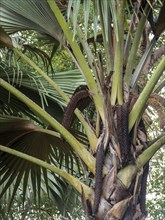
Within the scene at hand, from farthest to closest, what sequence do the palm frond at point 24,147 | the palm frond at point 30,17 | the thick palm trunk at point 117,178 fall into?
the palm frond at point 24,147, the palm frond at point 30,17, the thick palm trunk at point 117,178

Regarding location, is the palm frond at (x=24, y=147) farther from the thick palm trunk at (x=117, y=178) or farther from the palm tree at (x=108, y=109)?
the thick palm trunk at (x=117, y=178)

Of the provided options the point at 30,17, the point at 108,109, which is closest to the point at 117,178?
the point at 108,109

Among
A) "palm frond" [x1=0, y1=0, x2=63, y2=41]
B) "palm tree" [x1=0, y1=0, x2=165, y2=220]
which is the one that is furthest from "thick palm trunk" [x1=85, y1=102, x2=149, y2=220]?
"palm frond" [x1=0, y1=0, x2=63, y2=41]

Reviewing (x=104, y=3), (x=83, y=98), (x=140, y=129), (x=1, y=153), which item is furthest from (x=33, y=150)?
(x=104, y=3)

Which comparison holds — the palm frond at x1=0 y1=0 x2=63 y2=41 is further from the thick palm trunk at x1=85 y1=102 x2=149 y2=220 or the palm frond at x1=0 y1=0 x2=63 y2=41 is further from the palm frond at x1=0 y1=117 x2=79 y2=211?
the thick palm trunk at x1=85 y1=102 x2=149 y2=220

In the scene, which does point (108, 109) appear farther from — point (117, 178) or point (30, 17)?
point (30, 17)

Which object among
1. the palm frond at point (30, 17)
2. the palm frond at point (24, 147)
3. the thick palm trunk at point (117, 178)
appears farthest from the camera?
the palm frond at point (24, 147)

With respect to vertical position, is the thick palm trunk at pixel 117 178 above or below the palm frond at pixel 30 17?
below

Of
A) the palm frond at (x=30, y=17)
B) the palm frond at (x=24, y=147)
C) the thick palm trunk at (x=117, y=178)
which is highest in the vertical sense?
the palm frond at (x=30, y=17)

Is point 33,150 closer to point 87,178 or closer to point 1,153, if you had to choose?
point 1,153

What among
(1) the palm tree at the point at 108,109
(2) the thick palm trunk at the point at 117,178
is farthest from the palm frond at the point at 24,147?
(2) the thick palm trunk at the point at 117,178

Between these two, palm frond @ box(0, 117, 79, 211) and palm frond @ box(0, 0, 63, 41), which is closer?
palm frond @ box(0, 0, 63, 41)

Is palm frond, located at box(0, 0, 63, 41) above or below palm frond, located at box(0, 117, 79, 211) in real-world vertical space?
above

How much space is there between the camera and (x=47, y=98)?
276 cm
